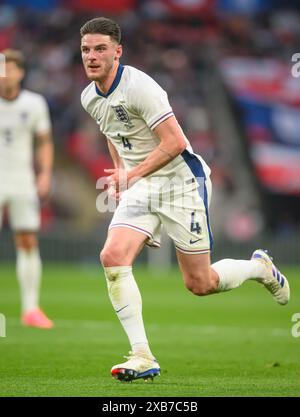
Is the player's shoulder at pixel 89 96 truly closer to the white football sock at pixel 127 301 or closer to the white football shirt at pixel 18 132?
the white football sock at pixel 127 301

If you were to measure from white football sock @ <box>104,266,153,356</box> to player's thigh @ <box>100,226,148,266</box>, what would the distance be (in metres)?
0.05

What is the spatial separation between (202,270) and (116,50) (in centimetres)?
169

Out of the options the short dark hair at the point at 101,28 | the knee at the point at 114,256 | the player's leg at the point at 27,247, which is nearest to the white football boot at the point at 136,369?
the knee at the point at 114,256

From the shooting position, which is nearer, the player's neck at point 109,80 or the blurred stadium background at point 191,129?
the player's neck at point 109,80

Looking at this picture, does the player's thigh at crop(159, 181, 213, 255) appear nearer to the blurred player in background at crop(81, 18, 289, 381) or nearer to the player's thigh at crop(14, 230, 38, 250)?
the blurred player in background at crop(81, 18, 289, 381)

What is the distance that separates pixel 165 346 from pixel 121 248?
109 inches

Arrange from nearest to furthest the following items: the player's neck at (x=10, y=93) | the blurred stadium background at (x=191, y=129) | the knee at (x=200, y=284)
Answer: the knee at (x=200, y=284) → the player's neck at (x=10, y=93) → the blurred stadium background at (x=191, y=129)

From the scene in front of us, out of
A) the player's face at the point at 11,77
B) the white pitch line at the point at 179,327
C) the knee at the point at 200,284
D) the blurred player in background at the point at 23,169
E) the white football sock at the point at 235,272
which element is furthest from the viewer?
the blurred player in background at the point at 23,169

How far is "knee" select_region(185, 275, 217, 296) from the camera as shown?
7.12m

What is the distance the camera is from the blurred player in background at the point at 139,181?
21.6 ft

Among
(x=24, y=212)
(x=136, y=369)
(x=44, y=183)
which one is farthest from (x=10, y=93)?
(x=136, y=369)

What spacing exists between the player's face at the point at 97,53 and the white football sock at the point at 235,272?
1736mm

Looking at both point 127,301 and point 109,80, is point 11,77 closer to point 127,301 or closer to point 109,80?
point 109,80
